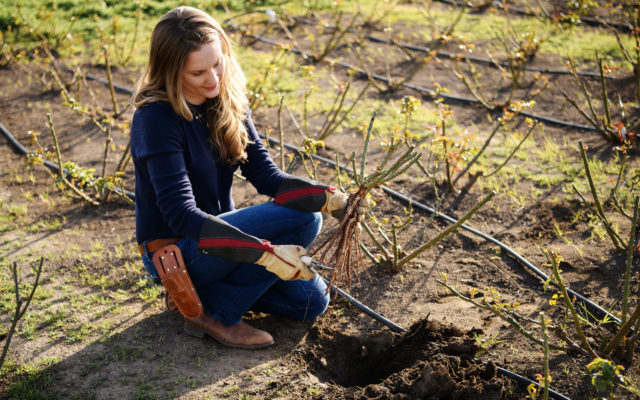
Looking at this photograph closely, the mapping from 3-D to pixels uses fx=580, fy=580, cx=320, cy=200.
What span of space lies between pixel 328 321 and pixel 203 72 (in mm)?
1278

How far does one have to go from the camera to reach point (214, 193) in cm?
264

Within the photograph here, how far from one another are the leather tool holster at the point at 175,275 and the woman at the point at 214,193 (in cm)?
6

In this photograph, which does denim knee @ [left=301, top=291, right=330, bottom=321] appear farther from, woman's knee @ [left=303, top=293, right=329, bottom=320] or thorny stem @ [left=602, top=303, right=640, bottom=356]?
thorny stem @ [left=602, top=303, right=640, bottom=356]

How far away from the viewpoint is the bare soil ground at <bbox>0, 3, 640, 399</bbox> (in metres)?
2.32

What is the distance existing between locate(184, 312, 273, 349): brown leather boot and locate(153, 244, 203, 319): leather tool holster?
15cm

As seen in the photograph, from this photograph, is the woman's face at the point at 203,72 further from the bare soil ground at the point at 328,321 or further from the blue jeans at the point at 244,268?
the bare soil ground at the point at 328,321

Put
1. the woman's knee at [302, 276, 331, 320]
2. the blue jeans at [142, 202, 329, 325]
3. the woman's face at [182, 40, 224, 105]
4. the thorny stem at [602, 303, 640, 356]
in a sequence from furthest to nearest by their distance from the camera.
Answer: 1. the woman's knee at [302, 276, 331, 320]
2. the blue jeans at [142, 202, 329, 325]
3. the woman's face at [182, 40, 224, 105]
4. the thorny stem at [602, 303, 640, 356]

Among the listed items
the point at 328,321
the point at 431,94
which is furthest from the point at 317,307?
the point at 431,94

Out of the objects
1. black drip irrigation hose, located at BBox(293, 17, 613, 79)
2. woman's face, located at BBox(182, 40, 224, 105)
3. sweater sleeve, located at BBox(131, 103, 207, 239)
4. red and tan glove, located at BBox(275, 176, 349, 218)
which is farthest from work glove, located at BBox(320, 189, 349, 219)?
black drip irrigation hose, located at BBox(293, 17, 613, 79)

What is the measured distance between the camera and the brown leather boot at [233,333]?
254 centimetres

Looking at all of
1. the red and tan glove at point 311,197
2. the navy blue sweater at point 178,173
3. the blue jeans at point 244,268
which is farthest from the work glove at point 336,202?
the navy blue sweater at point 178,173

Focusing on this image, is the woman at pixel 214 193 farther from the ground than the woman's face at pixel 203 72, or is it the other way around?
the woman's face at pixel 203 72

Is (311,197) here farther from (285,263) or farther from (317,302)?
(317,302)

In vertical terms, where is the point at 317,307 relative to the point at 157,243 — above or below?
below
